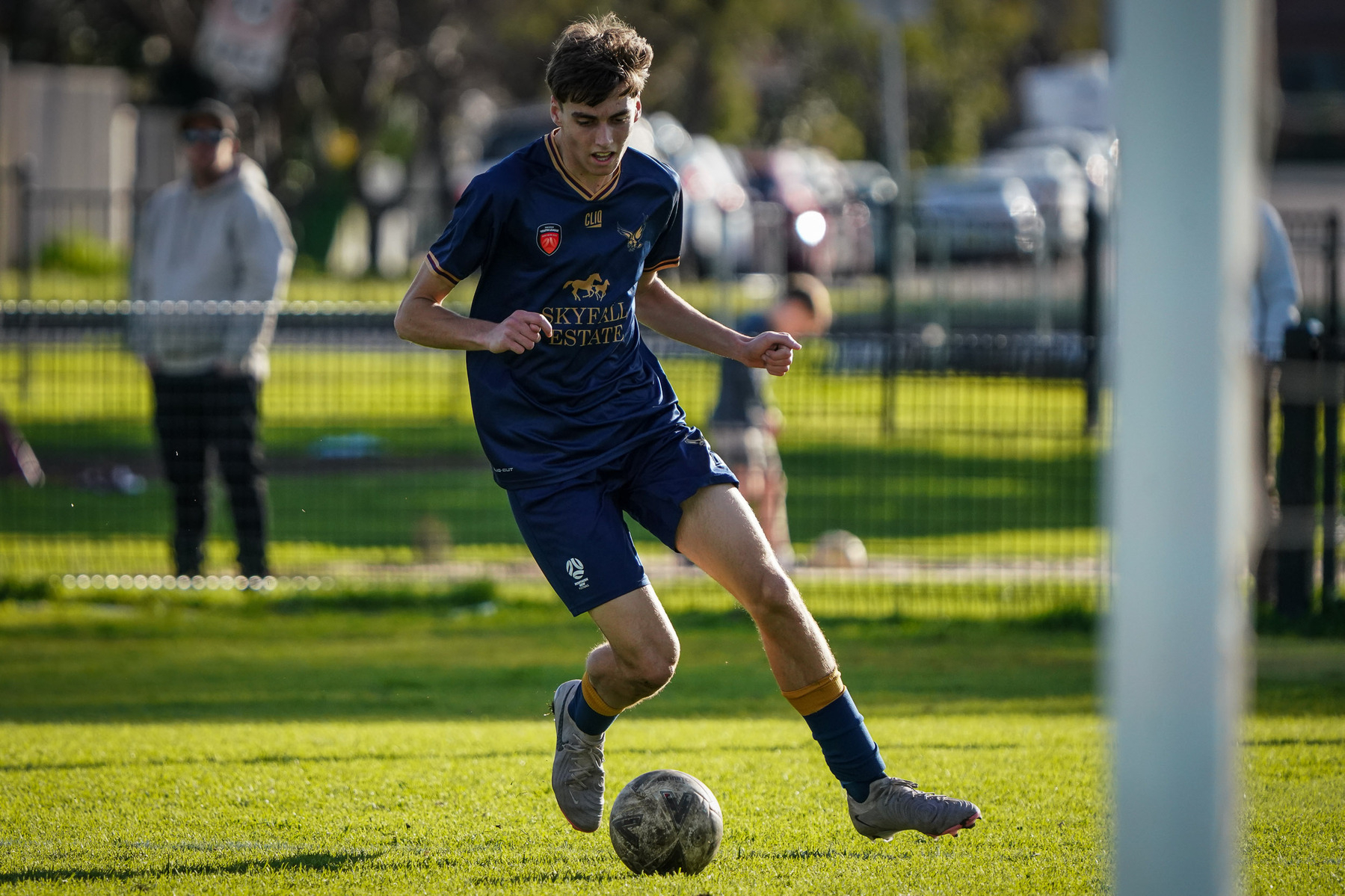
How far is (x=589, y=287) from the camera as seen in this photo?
181 inches

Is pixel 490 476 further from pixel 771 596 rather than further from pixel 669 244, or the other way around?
pixel 771 596

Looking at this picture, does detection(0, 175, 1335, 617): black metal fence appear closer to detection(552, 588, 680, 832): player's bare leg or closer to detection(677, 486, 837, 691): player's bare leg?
detection(552, 588, 680, 832): player's bare leg

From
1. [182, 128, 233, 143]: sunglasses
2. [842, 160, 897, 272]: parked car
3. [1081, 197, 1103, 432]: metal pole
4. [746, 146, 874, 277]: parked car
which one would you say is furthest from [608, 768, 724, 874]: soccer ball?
[746, 146, 874, 277]: parked car

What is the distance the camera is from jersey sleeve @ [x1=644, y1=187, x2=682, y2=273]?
4.89m

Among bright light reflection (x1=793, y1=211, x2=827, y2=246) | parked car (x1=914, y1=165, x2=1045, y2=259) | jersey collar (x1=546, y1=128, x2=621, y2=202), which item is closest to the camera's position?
jersey collar (x1=546, y1=128, x2=621, y2=202)

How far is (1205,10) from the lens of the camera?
233 cm

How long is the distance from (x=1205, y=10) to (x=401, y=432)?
42.6ft

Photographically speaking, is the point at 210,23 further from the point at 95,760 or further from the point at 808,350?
the point at 95,760

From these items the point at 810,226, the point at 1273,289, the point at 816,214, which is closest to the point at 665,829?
the point at 1273,289

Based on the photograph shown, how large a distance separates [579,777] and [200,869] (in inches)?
43.6

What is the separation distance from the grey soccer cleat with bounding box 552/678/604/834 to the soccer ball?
206mm

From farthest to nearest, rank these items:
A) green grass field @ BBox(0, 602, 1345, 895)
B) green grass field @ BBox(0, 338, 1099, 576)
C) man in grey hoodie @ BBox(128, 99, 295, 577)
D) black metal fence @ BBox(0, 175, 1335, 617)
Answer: green grass field @ BBox(0, 338, 1099, 576) → black metal fence @ BBox(0, 175, 1335, 617) → man in grey hoodie @ BBox(128, 99, 295, 577) → green grass field @ BBox(0, 602, 1345, 895)

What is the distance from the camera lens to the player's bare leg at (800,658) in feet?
14.5

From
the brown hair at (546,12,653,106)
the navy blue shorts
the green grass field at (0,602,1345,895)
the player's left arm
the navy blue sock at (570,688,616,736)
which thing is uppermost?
the brown hair at (546,12,653,106)
